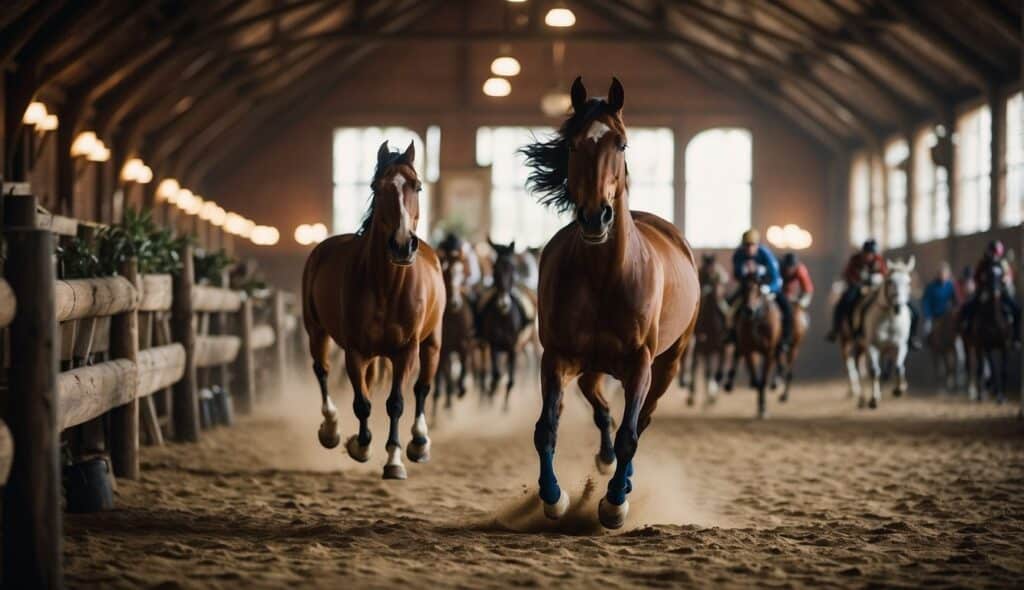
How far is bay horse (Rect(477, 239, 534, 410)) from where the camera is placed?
544 inches

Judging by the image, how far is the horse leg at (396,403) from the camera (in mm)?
7473

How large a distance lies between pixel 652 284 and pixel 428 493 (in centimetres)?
251

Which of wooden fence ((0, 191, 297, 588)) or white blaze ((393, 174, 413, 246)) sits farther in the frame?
white blaze ((393, 174, 413, 246))

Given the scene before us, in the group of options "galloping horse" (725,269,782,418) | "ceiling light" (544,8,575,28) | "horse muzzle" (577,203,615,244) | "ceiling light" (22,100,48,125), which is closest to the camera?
"horse muzzle" (577,203,615,244)

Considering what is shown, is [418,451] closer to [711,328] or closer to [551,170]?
[551,170]

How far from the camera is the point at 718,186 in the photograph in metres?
29.9

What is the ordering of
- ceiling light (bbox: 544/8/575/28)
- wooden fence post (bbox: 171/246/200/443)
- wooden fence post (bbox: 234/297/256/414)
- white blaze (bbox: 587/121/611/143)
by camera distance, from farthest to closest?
ceiling light (bbox: 544/8/575/28) → wooden fence post (bbox: 234/297/256/414) → wooden fence post (bbox: 171/246/200/443) → white blaze (bbox: 587/121/611/143)

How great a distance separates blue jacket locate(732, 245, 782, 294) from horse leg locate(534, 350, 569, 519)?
26.3 feet

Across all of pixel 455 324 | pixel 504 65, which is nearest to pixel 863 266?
pixel 455 324

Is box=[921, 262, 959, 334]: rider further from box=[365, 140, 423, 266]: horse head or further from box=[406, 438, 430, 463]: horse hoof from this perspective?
box=[365, 140, 423, 266]: horse head

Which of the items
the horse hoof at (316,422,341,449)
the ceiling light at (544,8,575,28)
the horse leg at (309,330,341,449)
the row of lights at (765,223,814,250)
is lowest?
the horse hoof at (316,422,341,449)

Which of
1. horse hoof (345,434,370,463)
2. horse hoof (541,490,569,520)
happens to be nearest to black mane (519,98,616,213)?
horse hoof (541,490,569,520)

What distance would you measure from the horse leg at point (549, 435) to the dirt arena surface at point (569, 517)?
0.20 meters

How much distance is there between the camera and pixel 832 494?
772cm
